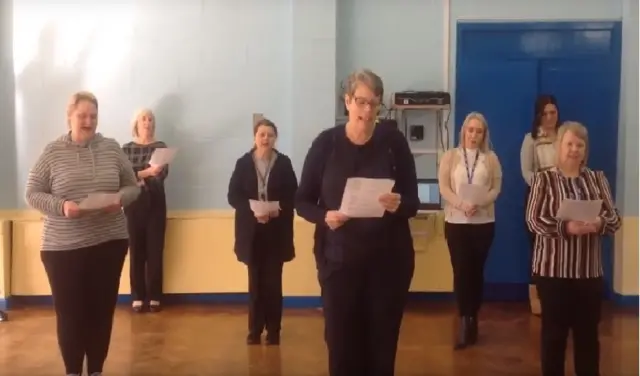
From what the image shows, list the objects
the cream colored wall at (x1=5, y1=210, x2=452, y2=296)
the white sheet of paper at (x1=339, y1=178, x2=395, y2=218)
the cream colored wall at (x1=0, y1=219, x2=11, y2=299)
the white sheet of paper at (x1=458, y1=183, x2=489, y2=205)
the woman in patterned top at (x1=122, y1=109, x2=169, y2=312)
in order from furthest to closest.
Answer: the cream colored wall at (x1=5, y1=210, x2=452, y2=296) → the cream colored wall at (x1=0, y1=219, x2=11, y2=299) → the woman in patterned top at (x1=122, y1=109, x2=169, y2=312) → the white sheet of paper at (x1=458, y1=183, x2=489, y2=205) → the white sheet of paper at (x1=339, y1=178, x2=395, y2=218)

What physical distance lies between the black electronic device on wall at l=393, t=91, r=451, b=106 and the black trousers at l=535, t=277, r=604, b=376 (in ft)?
8.53

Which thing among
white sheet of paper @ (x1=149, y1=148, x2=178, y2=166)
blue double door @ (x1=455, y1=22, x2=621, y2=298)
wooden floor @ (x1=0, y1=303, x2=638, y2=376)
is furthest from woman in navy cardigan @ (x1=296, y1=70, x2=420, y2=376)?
blue double door @ (x1=455, y1=22, x2=621, y2=298)

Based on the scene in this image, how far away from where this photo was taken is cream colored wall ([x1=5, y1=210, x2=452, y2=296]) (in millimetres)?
6082

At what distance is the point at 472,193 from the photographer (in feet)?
14.9

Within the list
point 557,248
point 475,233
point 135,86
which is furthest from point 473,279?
point 135,86

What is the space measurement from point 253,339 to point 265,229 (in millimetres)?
750

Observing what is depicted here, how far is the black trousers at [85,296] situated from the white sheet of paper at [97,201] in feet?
0.69

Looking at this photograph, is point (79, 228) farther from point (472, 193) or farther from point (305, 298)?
point (305, 298)

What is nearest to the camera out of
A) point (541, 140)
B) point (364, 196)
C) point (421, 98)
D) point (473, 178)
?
point (364, 196)

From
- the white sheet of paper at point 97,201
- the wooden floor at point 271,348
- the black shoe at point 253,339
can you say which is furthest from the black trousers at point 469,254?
the white sheet of paper at point 97,201

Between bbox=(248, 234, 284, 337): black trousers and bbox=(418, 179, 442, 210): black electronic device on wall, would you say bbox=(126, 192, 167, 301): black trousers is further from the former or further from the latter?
bbox=(418, 179, 442, 210): black electronic device on wall

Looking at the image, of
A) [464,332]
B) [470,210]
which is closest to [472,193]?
[470,210]

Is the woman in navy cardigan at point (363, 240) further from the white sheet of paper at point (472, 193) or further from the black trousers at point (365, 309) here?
the white sheet of paper at point (472, 193)

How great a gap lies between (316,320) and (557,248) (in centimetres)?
258
